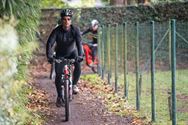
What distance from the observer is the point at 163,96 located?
14.1 meters

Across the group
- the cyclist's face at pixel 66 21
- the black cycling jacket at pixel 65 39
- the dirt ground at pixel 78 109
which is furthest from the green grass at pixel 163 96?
the cyclist's face at pixel 66 21

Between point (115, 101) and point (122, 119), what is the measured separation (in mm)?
2236

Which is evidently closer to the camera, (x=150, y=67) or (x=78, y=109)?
(x=78, y=109)

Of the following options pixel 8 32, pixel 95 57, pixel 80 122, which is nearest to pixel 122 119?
pixel 80 122

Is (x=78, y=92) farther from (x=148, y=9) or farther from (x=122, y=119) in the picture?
(x=148, y=9)

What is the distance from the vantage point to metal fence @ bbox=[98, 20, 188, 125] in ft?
36.6

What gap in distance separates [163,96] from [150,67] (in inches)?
30.4

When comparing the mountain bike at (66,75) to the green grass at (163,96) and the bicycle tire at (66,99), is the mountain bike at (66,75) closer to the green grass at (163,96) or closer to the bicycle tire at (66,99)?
the bicycle tire at (66,99)

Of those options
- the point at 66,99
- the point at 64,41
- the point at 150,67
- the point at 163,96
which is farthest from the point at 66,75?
the point at 163,96

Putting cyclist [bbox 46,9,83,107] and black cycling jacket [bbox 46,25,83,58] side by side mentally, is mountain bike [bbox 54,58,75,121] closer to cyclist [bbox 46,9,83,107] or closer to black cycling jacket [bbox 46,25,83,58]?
cyclist [bbox 46,9,83,107]

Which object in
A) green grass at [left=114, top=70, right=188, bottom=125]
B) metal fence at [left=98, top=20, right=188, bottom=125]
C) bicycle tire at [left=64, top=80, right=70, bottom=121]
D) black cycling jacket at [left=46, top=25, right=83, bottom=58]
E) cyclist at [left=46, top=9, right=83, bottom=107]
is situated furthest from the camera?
black cycling jacket at [left=46, top=25, right=83, bottom=58]

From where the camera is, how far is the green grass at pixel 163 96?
37.0 ft

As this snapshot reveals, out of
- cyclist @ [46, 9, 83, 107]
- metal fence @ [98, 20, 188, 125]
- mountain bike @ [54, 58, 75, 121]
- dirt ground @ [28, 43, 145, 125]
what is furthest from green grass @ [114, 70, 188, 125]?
cyclist @ [46, 9, 83, 107]

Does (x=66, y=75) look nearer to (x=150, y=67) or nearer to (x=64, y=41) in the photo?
(x=64, y=41)
